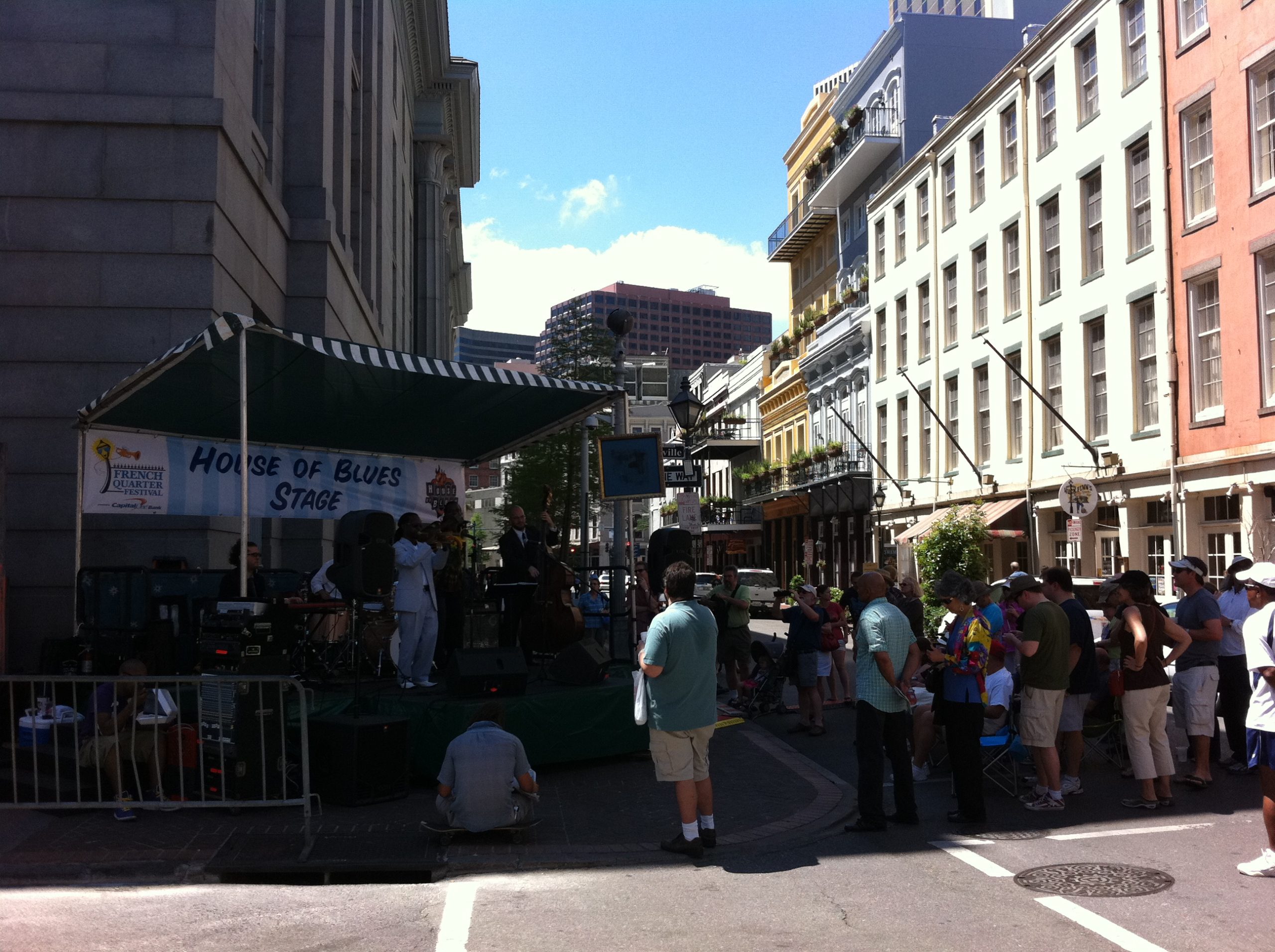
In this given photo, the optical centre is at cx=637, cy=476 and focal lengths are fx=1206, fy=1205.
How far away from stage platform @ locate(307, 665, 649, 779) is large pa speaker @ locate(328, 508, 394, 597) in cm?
93

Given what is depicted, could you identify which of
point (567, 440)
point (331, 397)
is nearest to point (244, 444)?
point (331, 397)


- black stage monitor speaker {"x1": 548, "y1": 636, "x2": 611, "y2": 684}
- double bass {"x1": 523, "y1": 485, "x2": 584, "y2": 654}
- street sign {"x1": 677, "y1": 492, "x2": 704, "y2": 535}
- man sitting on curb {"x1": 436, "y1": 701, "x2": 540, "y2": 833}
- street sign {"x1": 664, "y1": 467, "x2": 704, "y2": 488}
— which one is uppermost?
street sign {"x1": 664, "y1": 467, "x2": 704, "y2": 488}

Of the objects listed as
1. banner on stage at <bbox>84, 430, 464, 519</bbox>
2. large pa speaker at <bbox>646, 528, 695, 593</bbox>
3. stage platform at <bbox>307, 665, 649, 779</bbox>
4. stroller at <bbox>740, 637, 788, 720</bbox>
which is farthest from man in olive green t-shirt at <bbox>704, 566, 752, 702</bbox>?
stage platform at <bbox>307, 665, 649, 779</bbox>

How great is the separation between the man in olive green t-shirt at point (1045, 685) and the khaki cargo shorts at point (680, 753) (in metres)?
2.70

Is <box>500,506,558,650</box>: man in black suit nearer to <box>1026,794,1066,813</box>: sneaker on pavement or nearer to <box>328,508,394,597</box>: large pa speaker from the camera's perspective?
<box>328,508,394,597</box>: large pa speaker

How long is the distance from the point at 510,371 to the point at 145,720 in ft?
17.8

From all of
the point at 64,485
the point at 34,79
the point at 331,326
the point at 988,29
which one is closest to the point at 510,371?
the point at 64,485

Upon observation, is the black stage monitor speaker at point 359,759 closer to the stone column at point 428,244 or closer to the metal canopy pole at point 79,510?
the metal canopy pole at point 79,510

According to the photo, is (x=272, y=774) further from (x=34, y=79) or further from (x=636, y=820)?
(x=34, y=79)

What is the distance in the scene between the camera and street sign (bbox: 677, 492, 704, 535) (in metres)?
19.4

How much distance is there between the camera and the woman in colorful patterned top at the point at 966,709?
8.56m

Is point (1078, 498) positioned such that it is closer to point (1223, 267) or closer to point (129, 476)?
point (1223, 267)

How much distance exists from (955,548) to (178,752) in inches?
981

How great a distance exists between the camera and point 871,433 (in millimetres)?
44656
